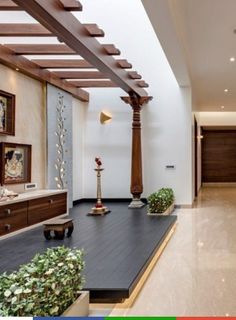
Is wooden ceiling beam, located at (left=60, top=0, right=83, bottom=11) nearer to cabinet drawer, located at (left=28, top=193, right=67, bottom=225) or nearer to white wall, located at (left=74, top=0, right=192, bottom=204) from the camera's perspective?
cabinet drawer, located at (left=28, top=193, right=67, bottom=225)

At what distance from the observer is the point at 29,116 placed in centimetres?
862

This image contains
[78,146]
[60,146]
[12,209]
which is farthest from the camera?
[78,146]

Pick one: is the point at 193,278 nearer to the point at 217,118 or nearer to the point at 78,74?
the point at 78,74

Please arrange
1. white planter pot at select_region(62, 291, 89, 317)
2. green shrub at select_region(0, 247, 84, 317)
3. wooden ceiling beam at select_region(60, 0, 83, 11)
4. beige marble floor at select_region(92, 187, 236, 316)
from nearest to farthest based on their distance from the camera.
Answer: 1. green shrub at select_region(0, 247, 84, 317)
2. white planter pot at select_region(62, 291, 89, 317)
3. beige marble floor at select_region(92, 187, 236, 316)
4. wooden ceiling beam at select_region(60, 0, 83, 11)

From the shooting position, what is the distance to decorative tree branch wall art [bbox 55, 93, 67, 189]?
9719 millimetres

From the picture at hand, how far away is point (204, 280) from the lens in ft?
14.4

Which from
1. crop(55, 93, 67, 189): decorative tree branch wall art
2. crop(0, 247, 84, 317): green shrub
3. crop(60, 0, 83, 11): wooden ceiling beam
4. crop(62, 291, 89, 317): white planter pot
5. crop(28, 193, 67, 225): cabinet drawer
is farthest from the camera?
crop(55, 93, 67, 189): decorative tree branch wall art

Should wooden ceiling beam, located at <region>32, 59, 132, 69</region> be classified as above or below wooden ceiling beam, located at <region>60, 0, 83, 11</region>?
above

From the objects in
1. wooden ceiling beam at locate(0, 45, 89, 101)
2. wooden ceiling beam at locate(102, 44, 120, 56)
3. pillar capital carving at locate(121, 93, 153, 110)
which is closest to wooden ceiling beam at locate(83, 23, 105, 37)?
wooden ceiling beam at locate(102, 44, 120, 56)

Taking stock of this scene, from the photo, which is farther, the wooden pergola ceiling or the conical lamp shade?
the conical lamp shade

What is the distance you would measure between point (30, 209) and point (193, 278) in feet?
12.0

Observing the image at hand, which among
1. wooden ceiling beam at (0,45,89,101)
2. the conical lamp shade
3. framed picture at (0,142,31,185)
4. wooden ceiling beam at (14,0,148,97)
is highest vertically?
wooden ceiling beam at (0,45,89,101)

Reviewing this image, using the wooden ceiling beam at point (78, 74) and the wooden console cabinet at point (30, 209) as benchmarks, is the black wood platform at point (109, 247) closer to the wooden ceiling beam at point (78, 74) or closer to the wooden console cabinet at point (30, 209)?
the wooden console cabinet at point (30, 209)

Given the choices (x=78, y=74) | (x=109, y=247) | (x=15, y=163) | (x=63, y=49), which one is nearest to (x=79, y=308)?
(x=109, y=247)
